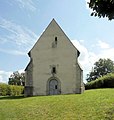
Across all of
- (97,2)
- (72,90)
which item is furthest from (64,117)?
(72,90)

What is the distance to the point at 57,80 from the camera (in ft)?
139

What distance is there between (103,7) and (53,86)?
3091 centimetres

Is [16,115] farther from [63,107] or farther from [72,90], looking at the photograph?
[72,90]

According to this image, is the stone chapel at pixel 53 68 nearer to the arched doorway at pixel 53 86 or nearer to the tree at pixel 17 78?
the arched doorway at pixel 53 86

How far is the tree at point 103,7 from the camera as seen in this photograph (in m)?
12.2

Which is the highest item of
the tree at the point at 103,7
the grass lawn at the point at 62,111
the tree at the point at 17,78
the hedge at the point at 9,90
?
the tree at the point at 17,78

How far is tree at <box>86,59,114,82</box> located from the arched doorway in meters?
60.7

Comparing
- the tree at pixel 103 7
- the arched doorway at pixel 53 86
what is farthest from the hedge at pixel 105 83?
the tree at pixel 103 7

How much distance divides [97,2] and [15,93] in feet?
175

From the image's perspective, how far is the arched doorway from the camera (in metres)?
42.1

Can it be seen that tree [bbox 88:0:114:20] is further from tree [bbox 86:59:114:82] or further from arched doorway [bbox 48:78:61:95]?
tree [bbox 86:59:114:82]

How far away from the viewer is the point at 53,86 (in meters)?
42.5

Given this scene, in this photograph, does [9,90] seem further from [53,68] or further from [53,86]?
[53,68]

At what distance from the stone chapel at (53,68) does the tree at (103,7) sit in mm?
29027
